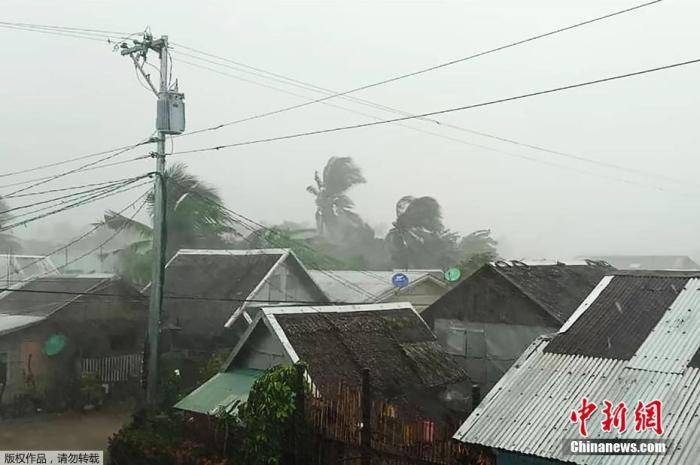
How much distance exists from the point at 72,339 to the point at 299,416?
548 inches

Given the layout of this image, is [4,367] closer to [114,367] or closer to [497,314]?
[114,367]

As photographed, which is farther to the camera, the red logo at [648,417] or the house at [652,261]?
the house at [652,261]

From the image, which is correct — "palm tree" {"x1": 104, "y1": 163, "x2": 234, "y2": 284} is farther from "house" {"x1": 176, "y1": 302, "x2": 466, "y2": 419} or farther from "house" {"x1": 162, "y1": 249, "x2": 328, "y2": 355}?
"house" {"x1": 176, "y1": 302, "x2": 466, "y2": 419}

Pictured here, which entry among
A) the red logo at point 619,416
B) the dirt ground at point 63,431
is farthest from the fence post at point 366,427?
the dirt ground at point 63,431

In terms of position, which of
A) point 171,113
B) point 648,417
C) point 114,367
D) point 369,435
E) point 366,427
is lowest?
point 114,367

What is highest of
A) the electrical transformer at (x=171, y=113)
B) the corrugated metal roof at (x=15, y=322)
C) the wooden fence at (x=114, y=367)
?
the electrical transformer at (x=171, y=113)

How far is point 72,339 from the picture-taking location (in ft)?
74.5

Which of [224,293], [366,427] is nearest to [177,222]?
[224,293]

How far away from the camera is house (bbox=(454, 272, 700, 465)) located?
26.8 feet

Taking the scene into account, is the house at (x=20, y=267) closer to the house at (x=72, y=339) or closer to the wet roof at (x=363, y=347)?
the house at (x=72, y=339)

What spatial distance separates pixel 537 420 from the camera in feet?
29.4

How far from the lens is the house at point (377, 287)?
29094 millimetres

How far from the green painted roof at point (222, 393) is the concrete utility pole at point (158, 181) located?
1.35 metres

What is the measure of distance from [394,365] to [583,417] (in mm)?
7188
